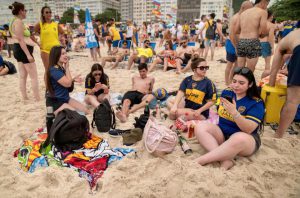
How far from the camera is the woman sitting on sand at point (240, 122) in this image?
7.41ft

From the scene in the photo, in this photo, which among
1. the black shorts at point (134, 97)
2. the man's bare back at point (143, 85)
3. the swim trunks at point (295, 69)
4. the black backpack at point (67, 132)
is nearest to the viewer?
the black backpack at point (67, 132)

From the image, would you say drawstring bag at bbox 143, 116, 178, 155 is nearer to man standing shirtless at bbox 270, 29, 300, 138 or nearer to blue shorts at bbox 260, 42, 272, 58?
man standing shirtless at bbox 270, 29, 300, 138

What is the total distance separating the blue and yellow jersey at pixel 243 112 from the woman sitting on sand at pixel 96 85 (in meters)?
2.34

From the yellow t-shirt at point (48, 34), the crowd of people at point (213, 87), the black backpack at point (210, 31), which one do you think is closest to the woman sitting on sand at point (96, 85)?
the crowd of people at point (213, 87)

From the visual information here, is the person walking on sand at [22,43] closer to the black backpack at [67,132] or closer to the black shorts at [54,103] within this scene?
the black shorts at [54,103]

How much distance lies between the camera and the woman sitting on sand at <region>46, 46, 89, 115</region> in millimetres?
3209

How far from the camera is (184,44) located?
8.06 meters

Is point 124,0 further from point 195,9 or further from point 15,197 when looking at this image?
point 15,197

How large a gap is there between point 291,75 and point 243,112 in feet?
3.10

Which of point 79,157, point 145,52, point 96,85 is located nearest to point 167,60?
point 145,52

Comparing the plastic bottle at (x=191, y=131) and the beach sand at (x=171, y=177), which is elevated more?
the plastic bottle at (x=191, y=131)

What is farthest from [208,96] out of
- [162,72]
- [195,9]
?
[195,9]

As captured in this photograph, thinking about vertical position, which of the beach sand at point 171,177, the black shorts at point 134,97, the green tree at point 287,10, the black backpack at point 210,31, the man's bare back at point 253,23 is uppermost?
the green tree at point 287,10

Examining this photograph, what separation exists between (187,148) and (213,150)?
0.39 meters
